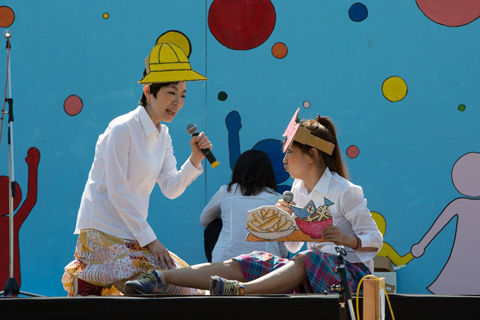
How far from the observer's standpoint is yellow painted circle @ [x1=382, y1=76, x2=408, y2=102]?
5.06m

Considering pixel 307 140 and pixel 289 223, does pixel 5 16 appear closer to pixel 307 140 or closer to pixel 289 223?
pixel 307 140

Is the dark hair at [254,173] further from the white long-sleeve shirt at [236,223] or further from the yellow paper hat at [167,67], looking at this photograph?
the yellow paper hat at [167,67]

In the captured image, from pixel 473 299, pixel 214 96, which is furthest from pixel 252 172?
pixel 473 299

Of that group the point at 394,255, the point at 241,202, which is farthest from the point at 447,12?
the point at 241,202

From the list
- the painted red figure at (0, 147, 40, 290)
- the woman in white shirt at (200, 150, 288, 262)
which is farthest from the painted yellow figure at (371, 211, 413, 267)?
the painted red figure at (0, 147, 40, 290)

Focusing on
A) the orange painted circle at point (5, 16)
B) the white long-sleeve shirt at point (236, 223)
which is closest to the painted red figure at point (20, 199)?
the orange painted circle at point (5, 16)

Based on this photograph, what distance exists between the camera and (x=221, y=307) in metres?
2.75

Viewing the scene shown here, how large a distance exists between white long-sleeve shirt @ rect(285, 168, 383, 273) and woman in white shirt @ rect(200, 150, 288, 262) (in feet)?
2.66

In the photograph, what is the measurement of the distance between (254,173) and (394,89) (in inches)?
47.3

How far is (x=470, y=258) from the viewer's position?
16.5 feet

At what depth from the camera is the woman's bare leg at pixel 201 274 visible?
3.26 m

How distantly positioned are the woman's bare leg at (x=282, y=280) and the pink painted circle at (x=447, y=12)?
2528 mm

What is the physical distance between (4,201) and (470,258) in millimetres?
3227

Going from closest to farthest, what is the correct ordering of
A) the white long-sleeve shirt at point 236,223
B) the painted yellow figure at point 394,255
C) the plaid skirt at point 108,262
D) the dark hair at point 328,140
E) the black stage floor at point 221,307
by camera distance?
the black stage floor at point 221,307, the plaid skirt at point 108,262, the dark hair at point 328,140, the white long-sleeve shirt at point 236,223, the painted yellow figure at point 394,255
